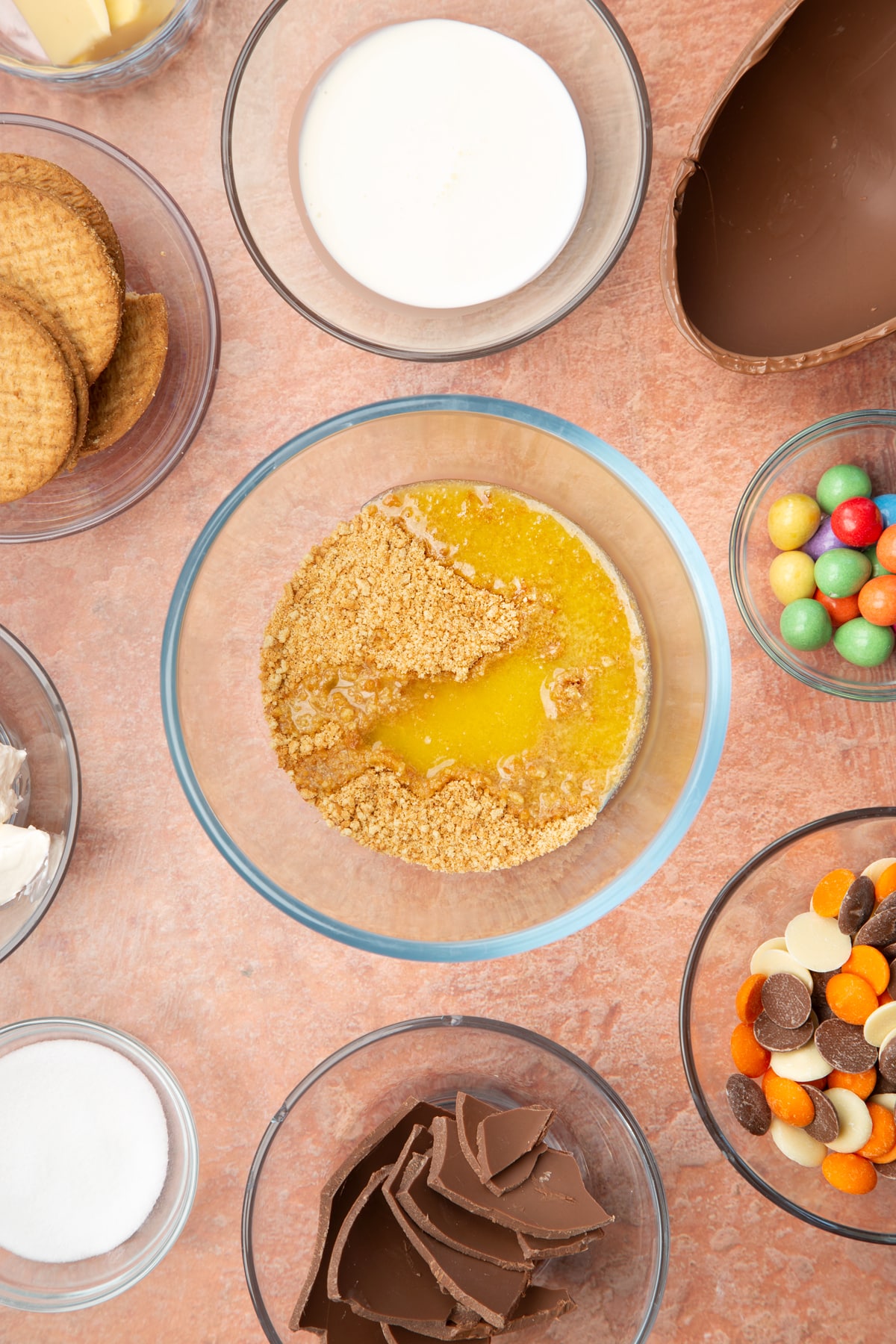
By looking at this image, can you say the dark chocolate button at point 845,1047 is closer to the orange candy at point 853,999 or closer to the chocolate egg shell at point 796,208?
the orange candy at point 853,999

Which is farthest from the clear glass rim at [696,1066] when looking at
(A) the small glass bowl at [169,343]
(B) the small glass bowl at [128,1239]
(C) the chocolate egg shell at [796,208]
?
(A) the small glass bowl at [169,343]

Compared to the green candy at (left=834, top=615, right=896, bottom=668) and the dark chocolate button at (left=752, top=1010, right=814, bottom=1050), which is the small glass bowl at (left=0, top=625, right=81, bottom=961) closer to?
the dark chocolate button at (left=752, top=1010, right=814, bottom=1050)

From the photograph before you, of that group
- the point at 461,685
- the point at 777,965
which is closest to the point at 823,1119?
the point at 777,965

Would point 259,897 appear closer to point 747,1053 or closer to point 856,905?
point 747,1053

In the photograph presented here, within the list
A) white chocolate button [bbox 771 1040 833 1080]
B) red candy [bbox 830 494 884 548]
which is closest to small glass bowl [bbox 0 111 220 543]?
red candy [bbox 830 494 884 548]

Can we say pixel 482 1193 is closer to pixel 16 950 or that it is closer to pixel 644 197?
pixel 16 950

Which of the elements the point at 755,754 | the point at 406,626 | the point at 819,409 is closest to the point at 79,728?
the point at 406,626
